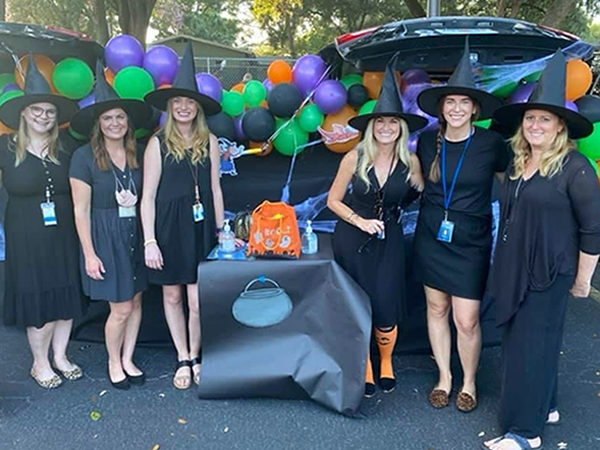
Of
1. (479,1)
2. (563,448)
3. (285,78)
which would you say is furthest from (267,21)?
(563,448)

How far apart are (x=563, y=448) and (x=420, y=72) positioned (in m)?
2.13

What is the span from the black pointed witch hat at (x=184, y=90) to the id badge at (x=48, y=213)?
2.45ft

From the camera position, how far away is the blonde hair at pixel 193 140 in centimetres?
284

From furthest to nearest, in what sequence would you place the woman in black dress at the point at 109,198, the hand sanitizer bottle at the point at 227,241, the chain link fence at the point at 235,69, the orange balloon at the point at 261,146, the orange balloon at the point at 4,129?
the chain link fence at the point at 235,69 → the orange balloon at the point at 261,146 → the orange balloon at the point at 4,129 → the hand sanitizer bottle at the point at 227,241 → the woman in black dress at the point at 109,198

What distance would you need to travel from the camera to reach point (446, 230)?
8.79 feet

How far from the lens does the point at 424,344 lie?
141 inches

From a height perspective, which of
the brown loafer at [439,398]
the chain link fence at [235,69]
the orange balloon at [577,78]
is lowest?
the brown loafer at [439,398]

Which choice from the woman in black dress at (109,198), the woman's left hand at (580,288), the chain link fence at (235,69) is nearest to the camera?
the woman's left hand at (580,288)

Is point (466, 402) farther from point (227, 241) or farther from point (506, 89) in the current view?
point (506, 89)

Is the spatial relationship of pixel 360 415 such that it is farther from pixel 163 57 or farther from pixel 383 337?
pixel 163 57

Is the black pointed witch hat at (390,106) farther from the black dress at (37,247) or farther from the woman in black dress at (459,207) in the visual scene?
the black dress at (37,247)

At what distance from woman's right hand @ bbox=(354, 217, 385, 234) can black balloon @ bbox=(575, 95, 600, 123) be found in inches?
55.2

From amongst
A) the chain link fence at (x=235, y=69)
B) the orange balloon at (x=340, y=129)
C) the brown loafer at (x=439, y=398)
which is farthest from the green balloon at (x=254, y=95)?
the chain link fence at (x=235, y=69)

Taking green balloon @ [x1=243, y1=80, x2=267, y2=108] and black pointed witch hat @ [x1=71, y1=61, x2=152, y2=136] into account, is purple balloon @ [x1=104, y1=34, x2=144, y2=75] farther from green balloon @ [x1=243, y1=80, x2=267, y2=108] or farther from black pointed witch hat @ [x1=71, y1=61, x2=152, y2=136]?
green balloon @ [x1=243, y1=80, x2=267, y2=108]
